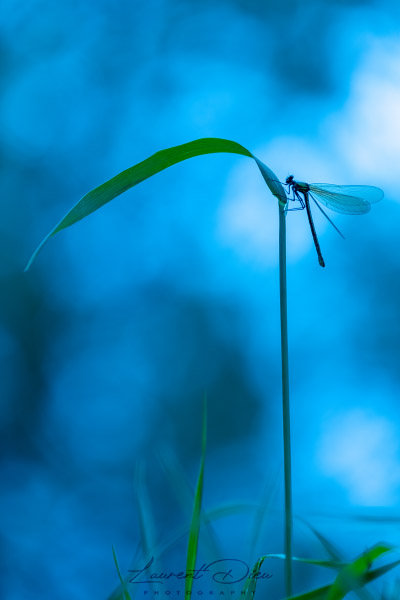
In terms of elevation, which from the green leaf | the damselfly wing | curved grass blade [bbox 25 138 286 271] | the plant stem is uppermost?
the damselfly wing

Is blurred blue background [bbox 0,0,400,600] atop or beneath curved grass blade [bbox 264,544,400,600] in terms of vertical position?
atop

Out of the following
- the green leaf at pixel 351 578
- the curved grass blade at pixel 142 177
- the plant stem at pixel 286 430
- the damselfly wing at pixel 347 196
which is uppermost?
the damselfly wing at pixel 347 196

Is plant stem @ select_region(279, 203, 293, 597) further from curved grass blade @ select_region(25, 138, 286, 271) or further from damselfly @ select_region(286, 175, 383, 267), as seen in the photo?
damselfly @ select_region(286, 175, 383, 267)

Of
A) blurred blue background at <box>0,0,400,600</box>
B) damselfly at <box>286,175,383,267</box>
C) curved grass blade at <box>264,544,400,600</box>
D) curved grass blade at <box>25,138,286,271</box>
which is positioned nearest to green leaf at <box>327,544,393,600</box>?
curved grass blade at <box>264,544,400,600</box>

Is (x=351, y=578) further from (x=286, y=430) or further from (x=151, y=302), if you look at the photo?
(x=151, y=302)

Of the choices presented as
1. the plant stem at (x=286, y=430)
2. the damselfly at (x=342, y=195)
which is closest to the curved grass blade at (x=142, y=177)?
the plant stem at (x=286, y=430)

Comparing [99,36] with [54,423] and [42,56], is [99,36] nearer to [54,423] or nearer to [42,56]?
[42,56]

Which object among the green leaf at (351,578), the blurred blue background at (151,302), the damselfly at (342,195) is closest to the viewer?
the green leaf at (351,578)

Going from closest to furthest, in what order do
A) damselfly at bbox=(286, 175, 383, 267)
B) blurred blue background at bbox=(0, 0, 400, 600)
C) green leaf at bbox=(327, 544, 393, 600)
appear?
green leaf at bbox=(327, 544, 393, 600) → damselfly at bbox=(286, 175, 383, 267) → blurred blue background at bbox=(0, 0, 400, 600)

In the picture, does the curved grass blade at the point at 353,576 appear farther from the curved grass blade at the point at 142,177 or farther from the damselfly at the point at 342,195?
the damselfly at the point at 342,195
